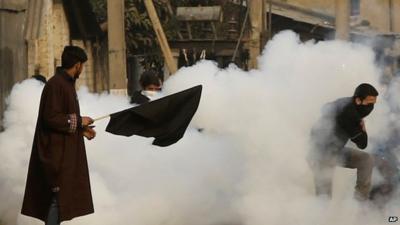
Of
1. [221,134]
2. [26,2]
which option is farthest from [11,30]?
[221,134]

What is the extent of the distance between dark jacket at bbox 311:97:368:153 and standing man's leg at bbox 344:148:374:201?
16 cm

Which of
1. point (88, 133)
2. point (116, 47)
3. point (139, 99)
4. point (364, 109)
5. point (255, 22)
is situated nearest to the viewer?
point (88, 133)

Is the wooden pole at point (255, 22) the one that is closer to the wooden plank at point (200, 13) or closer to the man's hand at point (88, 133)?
the wooden plank at point (200, 13)

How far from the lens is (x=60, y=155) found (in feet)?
18.5

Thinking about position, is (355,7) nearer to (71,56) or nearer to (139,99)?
(139,99)

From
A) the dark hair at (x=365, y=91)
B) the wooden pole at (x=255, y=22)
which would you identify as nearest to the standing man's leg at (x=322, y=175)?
the dark hair at (x=365, y=91)

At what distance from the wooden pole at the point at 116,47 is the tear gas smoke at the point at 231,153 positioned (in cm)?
413

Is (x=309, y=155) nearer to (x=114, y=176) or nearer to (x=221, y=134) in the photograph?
(x=221, y=134)

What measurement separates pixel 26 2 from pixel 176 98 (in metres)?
6.31

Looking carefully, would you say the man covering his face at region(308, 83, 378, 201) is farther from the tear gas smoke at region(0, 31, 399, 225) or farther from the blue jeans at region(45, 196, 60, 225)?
the blue jeans at region(45, 196, 60, 225)

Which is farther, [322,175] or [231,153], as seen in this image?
[322,175]

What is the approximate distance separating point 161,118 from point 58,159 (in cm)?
103

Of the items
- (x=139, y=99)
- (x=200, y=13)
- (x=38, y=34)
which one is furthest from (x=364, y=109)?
(x=200, y=13)

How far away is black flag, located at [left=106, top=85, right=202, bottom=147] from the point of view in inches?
244
